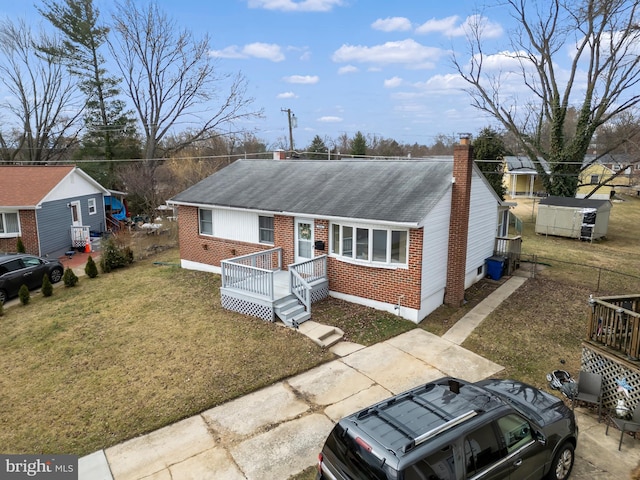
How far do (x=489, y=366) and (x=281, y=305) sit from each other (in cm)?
590

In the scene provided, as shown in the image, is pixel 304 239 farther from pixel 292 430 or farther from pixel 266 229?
pixel 292 430

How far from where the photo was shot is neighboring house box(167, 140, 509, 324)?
1211cm

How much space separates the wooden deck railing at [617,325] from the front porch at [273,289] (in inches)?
278

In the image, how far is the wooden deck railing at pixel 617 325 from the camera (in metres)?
7.50

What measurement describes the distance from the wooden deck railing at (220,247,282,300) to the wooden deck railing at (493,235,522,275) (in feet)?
32.0

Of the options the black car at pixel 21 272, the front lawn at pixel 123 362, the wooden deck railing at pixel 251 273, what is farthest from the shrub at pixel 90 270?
the wooden deck railing at pixel 251 273

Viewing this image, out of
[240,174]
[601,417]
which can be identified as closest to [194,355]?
[601,417]

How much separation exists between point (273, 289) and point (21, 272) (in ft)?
36.7

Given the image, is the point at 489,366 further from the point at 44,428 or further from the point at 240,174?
the point at 240,174

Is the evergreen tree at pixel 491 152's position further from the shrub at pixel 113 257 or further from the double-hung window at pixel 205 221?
the shrub at pixel 113 257

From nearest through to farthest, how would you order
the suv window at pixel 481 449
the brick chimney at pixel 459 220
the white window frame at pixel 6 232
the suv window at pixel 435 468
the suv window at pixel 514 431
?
the suv window at pixel 435 468
the suv window at pixel 481 449
the suv window at pixel 514 431
the brick chimney at pixel 459 220
the white window frame at pixel 6 232

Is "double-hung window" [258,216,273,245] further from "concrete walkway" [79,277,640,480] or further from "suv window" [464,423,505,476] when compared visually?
"suv window" [464,423,505,476]

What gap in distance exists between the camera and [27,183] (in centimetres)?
2261

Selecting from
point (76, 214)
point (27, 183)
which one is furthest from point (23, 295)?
point (76, 214)
